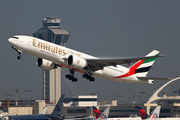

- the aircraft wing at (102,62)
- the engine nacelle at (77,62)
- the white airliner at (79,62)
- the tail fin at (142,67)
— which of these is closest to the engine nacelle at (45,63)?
the white airliner at (79,62)

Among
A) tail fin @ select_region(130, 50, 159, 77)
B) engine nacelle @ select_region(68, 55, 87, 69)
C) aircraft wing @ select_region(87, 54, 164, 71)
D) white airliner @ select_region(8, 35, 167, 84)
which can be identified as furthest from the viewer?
tail fin @ select_region(130, 50, 159, 77)

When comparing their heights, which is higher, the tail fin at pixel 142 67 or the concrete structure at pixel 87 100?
the tail fin at pixel 142 67

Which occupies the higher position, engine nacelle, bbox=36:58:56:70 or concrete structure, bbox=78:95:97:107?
engine nacelle, bbox=36:58:56:70

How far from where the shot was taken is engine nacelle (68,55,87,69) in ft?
152

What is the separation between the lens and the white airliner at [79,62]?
44.0 m

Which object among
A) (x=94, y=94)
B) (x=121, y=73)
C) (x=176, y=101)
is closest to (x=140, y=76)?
(x=121, y=73)

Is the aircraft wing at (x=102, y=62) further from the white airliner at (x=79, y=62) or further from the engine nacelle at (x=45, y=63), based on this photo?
the engine nacelle at (x=45, y=63)

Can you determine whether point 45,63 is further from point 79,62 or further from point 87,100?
point 87,100

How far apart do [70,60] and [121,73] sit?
398 inches

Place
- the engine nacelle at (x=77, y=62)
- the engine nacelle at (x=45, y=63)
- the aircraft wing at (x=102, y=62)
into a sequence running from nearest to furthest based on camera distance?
the engine nacelle at (x=77, y=62) < the aircraft wing at (x=102, y=62) < the engine nacelle at (x=45, y=63)

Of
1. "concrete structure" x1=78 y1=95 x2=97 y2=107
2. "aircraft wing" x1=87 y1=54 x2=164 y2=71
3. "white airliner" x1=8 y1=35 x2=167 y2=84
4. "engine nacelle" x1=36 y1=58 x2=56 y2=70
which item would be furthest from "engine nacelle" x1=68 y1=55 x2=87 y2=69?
"concrete structure" x1=78 y1=95 x2=97 y2=107

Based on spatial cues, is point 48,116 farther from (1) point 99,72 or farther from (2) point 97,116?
(1) point 99,72

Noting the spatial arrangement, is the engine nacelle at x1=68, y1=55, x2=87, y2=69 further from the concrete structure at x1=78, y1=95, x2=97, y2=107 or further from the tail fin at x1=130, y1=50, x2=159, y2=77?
the concrete structure at x1=78, y1=95, x2=97, y2=107

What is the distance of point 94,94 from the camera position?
481ft
